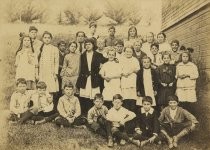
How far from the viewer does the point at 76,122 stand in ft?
10.1

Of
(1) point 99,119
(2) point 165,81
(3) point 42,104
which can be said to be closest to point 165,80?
(2) point 165,81

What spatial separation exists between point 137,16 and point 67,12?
0.64 metres

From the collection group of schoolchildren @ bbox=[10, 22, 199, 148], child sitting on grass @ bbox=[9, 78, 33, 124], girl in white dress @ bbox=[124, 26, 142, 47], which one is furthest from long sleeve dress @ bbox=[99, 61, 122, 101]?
child sitting on grass @ bbox=[9, 78, 33, 124]

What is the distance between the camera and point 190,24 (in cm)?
307

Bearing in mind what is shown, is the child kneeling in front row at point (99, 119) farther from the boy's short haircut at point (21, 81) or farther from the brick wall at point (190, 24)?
the brick wall at point (190, 24)

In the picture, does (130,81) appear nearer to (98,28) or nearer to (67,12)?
(98,28)

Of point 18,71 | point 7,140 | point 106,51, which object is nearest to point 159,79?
point 106,51

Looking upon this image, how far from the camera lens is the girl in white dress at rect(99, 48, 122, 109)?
3080 mm

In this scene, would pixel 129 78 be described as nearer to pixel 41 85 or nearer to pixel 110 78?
pixel 110 78

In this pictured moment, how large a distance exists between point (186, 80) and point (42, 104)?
1321 mm

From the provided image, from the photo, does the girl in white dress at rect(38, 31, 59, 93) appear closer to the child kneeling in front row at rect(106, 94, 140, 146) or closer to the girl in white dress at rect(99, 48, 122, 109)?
the girl in white dress at rect(99, 48, 122, 109)

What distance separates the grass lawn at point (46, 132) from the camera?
306cm

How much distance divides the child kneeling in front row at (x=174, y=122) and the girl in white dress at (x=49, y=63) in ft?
3.35

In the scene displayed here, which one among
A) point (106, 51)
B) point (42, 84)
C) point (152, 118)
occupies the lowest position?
point (152, 118)
